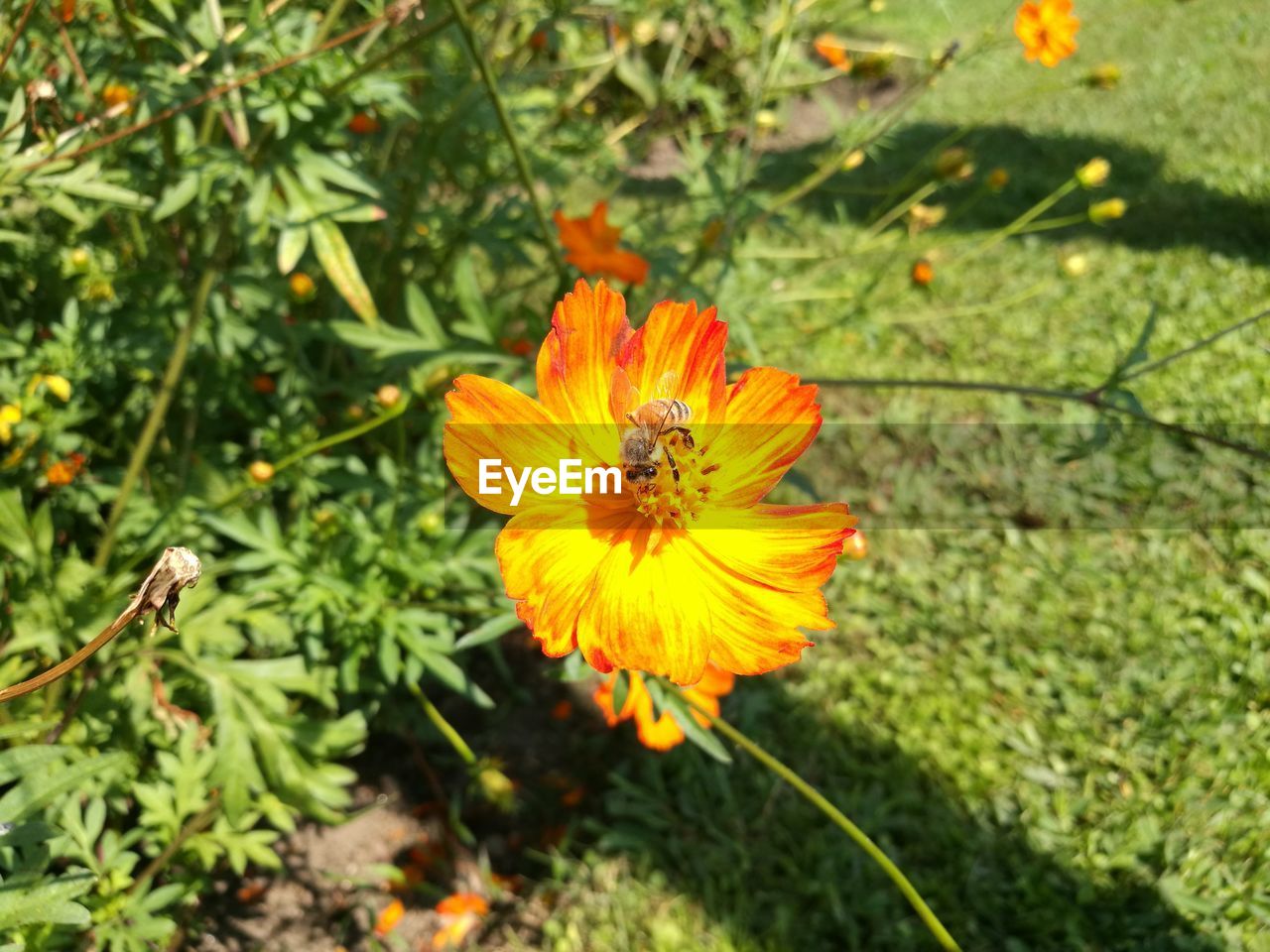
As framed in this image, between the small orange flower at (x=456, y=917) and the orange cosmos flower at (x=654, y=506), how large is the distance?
3.66 ft

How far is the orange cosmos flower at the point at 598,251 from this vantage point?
1.49 m

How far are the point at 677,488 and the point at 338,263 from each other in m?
0.66

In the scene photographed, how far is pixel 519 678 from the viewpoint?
200 cm

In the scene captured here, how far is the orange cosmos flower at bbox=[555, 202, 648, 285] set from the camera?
4.90ft

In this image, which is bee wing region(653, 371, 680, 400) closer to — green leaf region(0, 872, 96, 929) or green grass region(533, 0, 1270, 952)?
green leaf region(0, 872, 96, 929)

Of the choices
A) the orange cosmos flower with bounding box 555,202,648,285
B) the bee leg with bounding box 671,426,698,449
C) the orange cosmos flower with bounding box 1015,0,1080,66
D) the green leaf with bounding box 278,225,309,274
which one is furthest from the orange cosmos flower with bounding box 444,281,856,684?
the orange cosmos flower with bounding box 1015,0,1080,66

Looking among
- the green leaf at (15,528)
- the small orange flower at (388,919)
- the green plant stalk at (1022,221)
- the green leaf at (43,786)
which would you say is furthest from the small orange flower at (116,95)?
the green plant stalk at (1022,221)

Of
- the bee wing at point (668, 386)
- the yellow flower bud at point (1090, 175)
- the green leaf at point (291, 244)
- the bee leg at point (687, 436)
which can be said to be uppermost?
the green leaf at point (291, 244)

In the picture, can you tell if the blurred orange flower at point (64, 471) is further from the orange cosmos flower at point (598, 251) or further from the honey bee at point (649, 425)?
the honey bee at point (649, 425)

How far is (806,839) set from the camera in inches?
68.1

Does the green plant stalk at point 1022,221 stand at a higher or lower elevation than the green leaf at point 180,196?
lower

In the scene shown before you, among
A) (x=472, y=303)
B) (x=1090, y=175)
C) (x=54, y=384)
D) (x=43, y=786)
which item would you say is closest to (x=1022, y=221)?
(x=1090, y=175)

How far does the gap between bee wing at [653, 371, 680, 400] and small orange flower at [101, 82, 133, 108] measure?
1.00m

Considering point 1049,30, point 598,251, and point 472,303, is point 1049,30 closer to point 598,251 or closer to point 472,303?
point 598,251
